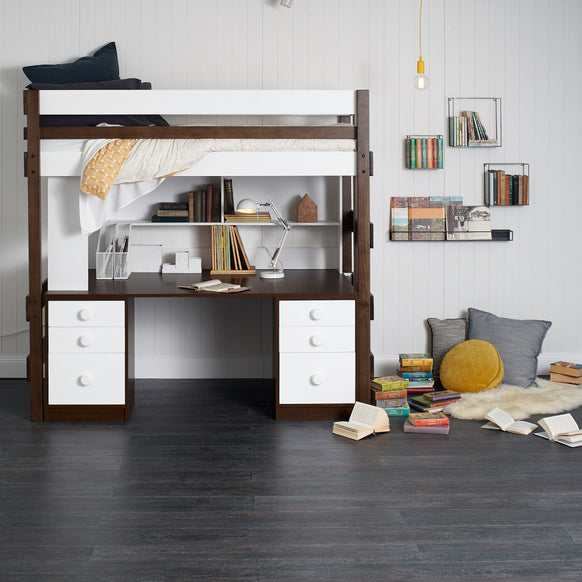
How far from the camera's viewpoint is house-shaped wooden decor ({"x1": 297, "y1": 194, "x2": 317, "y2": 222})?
171 inches

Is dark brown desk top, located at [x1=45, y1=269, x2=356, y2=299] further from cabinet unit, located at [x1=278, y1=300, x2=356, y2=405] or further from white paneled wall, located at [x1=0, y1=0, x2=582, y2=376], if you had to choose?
white paneled wall, located at [x1=0, y1=0, x2=582, y2=376]

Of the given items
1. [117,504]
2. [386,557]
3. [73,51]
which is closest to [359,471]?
[386,557]

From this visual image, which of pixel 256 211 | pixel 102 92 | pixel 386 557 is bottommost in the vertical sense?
pixel 386 557

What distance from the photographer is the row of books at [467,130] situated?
4.38m

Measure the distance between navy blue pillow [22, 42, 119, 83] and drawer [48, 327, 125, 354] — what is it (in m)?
1.31

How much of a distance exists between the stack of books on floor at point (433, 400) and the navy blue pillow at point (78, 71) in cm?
233

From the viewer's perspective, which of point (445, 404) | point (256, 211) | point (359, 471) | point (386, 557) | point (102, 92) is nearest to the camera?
point (386, 557)

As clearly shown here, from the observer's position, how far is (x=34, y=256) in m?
3.62

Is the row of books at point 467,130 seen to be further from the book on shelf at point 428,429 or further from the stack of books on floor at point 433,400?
the book on shelf at point 428,429

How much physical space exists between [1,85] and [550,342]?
357 cm

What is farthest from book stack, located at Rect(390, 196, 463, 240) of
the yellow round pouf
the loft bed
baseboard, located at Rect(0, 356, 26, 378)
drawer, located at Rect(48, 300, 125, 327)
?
baseboard, located at Rect(0, 356, 26, 378)

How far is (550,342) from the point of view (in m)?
4.61

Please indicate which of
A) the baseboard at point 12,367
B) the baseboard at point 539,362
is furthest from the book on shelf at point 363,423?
the baseboard at point 12,367

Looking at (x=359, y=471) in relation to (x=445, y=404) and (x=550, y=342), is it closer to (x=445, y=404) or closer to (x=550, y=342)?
(x=445, y=404)
